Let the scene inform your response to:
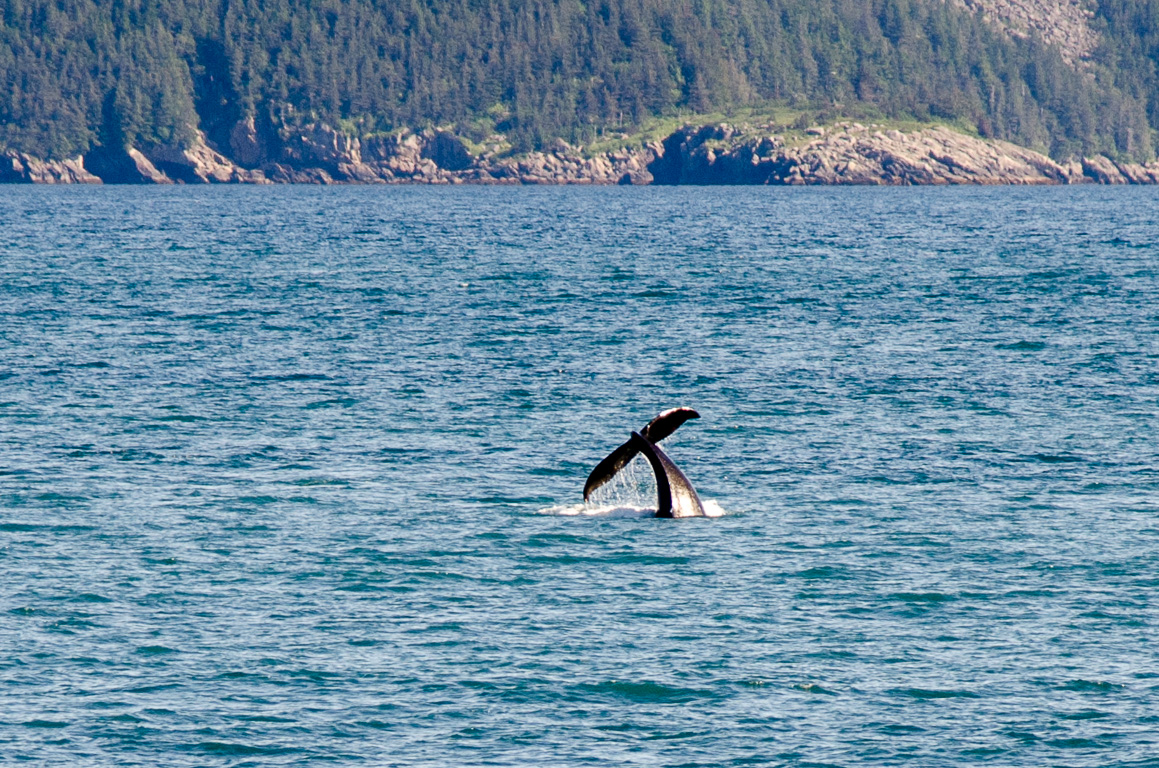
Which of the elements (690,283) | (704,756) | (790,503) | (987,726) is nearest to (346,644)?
(704,756)

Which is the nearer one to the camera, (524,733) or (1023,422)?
(524,733)

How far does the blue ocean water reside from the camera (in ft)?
75.9

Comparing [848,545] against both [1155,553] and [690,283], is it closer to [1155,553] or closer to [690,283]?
[1155,553]

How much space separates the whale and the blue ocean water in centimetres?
121

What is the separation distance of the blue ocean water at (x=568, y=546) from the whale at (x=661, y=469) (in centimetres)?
121

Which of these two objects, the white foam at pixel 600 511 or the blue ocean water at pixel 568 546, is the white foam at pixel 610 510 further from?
the blue ocean water at pixel 568 546

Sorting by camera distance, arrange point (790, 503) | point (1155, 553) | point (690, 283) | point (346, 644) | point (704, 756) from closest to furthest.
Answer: point (704, 756) < point (346, 644) < point (1155, 553) < point (790, 503) < point (690, 283)

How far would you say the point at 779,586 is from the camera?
30156 mm

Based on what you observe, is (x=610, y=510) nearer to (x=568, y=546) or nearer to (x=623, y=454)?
(x=623, y=454)

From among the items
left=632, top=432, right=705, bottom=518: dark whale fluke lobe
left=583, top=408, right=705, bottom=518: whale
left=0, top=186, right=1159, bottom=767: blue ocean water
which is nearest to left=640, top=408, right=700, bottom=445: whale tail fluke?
left=583, top=408, right=705, bottom=518: whale

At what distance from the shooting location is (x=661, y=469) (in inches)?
1400

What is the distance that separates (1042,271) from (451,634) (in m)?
92.5

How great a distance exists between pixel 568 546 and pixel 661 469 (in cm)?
348

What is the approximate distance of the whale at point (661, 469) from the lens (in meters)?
33.9
